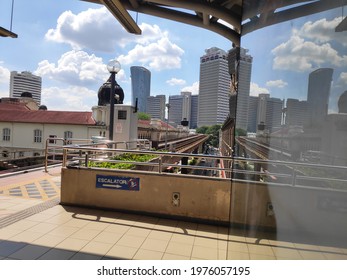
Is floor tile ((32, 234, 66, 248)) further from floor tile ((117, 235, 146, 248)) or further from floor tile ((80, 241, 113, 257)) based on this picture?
floor tile ((117, 235, 146, 248))

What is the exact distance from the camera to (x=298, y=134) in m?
1.12

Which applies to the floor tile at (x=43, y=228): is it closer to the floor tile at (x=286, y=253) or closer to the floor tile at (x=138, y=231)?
the floor tile at (x=138, y=231)

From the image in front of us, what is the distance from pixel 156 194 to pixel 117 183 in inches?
30.0

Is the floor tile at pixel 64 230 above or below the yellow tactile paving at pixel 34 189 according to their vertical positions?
below

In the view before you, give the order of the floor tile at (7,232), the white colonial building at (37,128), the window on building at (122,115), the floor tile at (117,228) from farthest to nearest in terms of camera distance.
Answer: the white colonial building at (37,128) → the window on building at (122,115) → the floor tile at (117,228) → the floor tile at (7,232)

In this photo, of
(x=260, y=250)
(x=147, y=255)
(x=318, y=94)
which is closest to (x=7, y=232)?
(x=147, y=255)

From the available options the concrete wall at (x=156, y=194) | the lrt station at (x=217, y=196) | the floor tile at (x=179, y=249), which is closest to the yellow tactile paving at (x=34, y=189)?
the lrt station at (x=217, y=196)

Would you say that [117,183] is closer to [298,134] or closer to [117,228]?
[117,228]

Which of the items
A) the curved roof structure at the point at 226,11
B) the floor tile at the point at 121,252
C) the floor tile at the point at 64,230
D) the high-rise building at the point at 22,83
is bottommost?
the floor tile at the point at 64,230

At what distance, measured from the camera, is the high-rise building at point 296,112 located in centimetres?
108

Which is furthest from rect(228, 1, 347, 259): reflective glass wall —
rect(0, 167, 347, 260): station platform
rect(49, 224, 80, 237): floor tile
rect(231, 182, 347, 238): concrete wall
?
rect(49, 224, 80, 237): floor tile

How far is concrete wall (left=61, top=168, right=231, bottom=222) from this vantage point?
439cm

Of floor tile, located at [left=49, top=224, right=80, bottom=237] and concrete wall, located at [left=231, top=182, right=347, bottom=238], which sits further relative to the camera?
floor tile, located at [left=49, top=224, right=80, bottom=237]

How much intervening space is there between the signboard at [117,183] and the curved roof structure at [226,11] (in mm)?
2830
